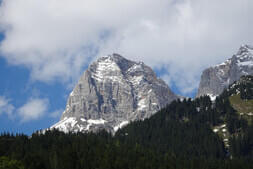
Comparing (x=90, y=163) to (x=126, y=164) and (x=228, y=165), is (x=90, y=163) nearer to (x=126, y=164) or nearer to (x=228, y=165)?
(x=126, y=164)

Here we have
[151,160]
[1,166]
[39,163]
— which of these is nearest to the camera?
[1,166]

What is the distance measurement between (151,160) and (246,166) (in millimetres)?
44884

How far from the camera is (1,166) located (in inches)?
4405

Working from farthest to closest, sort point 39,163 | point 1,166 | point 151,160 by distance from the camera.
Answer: point 151,160
point 39,163
point 1,166

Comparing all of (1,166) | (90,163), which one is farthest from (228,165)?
(1,166)

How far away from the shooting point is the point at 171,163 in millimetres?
192750

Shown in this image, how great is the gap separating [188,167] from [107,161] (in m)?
36.9

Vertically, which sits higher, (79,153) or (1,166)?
(79,153)

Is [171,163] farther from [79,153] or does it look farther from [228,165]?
[79,153]

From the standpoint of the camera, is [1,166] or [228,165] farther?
[228,165]

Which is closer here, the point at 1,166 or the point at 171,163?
the point at 1,166

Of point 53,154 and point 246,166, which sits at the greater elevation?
point 53,154

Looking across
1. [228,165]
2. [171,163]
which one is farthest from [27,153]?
[228,165]

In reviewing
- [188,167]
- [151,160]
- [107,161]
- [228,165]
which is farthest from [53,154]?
[228,165]
